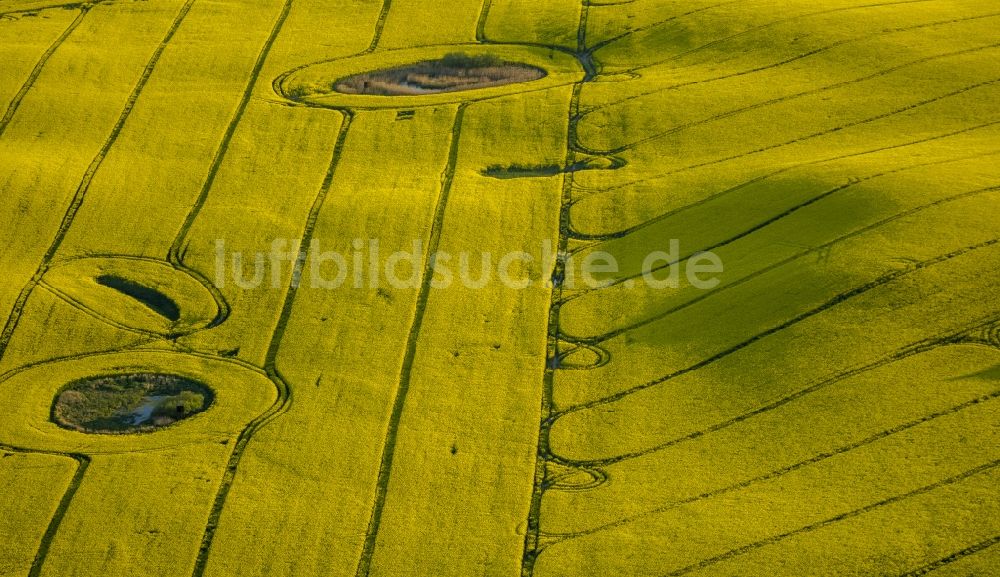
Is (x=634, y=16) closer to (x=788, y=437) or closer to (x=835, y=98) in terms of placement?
(x=835, y=98)

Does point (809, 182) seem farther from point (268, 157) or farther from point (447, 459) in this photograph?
point (268, 157)

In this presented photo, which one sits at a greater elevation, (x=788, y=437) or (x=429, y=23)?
(x=429, y=23)

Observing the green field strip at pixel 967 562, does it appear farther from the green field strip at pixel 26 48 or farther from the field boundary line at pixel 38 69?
the green field strip at pixel 26 48

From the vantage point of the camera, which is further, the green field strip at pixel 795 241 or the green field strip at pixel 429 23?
the green field strip at pixel 429 23

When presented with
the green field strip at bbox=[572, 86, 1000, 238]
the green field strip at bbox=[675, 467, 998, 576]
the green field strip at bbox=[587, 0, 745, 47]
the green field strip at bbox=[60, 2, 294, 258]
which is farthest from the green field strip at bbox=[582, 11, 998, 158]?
the green field strip at bbox=[675, 467, 998, 576]

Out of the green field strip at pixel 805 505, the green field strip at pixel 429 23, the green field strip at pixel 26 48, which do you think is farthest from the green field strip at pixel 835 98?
the green field strip at pixel 26 48

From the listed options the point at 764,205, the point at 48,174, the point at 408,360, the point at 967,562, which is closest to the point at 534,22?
the point at 764,205

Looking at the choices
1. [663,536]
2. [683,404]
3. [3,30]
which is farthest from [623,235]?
[3,30]
